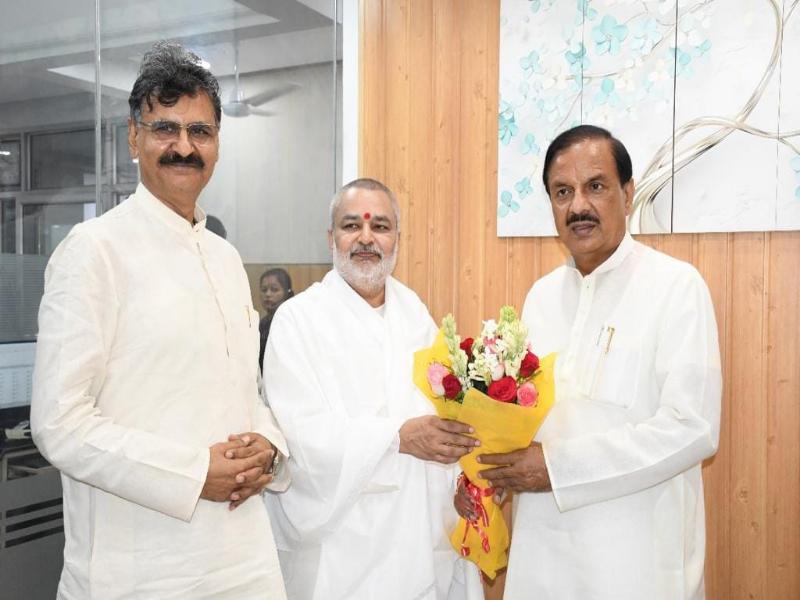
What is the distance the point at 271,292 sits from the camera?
12.2 ft

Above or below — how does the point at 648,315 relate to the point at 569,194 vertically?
below

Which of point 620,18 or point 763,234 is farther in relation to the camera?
point 620,18

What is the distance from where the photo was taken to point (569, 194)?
7.84 ft

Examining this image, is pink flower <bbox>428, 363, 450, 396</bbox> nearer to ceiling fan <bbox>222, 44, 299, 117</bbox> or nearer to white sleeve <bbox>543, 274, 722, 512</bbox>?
white sleeve <bbox>543, 274, 722, 512</bbox>

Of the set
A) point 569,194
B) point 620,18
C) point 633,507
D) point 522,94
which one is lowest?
point 633,507

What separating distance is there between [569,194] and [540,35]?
4.27ft

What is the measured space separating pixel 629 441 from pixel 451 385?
0.57 meters

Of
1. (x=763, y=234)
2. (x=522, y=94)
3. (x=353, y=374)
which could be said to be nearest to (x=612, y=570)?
(x=353, y=374)

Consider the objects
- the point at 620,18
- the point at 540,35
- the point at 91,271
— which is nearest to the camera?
the point at 91,271

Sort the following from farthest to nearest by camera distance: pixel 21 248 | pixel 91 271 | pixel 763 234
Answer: pixel 763 234 → pixel 21 248 → pixel 91 271

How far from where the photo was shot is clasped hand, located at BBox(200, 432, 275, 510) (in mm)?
1950

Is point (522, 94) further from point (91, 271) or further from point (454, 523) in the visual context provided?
point (91, 271)

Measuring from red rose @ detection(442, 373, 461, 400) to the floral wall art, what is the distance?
4.64ft

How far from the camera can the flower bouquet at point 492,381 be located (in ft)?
6.66
